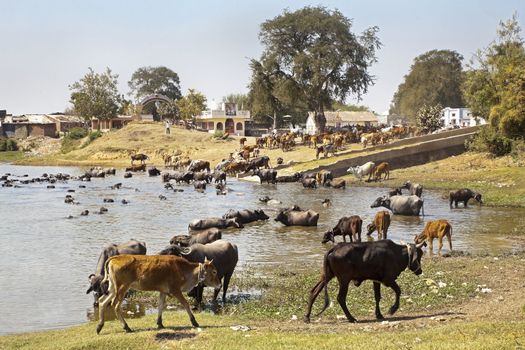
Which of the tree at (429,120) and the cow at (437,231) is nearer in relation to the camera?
the cow at (437,231)

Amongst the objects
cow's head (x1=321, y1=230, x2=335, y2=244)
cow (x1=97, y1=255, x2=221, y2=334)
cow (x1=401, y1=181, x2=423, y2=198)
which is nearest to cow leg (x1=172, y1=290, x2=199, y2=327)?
cow (x1=97, y1=255, x2=221, y2=334)

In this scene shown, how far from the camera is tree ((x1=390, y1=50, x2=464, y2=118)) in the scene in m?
120

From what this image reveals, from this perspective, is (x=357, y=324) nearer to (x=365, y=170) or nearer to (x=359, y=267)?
(x=359, y=267)

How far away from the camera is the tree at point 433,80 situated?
395 ft

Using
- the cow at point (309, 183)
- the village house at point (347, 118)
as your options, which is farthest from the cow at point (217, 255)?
the village house at point (347, 118)

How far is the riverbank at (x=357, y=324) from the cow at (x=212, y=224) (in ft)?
35.7

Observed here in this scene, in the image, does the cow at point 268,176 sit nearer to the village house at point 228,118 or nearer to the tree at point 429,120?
the tree at point 429,120

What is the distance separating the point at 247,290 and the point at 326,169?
3836cm

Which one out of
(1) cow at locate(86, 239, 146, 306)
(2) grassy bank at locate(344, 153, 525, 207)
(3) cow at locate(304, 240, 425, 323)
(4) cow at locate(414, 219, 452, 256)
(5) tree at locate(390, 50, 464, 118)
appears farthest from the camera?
(5) tree at locate(390, 50, 464, 118)

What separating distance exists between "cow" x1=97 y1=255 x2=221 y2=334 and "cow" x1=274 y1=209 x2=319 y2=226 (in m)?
16.8

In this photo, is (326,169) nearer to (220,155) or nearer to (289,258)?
(220,155)

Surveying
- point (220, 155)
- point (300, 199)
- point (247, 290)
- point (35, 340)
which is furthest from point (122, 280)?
point (220, 155)

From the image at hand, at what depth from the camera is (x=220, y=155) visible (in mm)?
76875

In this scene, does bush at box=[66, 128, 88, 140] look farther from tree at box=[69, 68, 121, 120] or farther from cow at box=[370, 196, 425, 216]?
cow at box=[370, 196, 425, 216]
